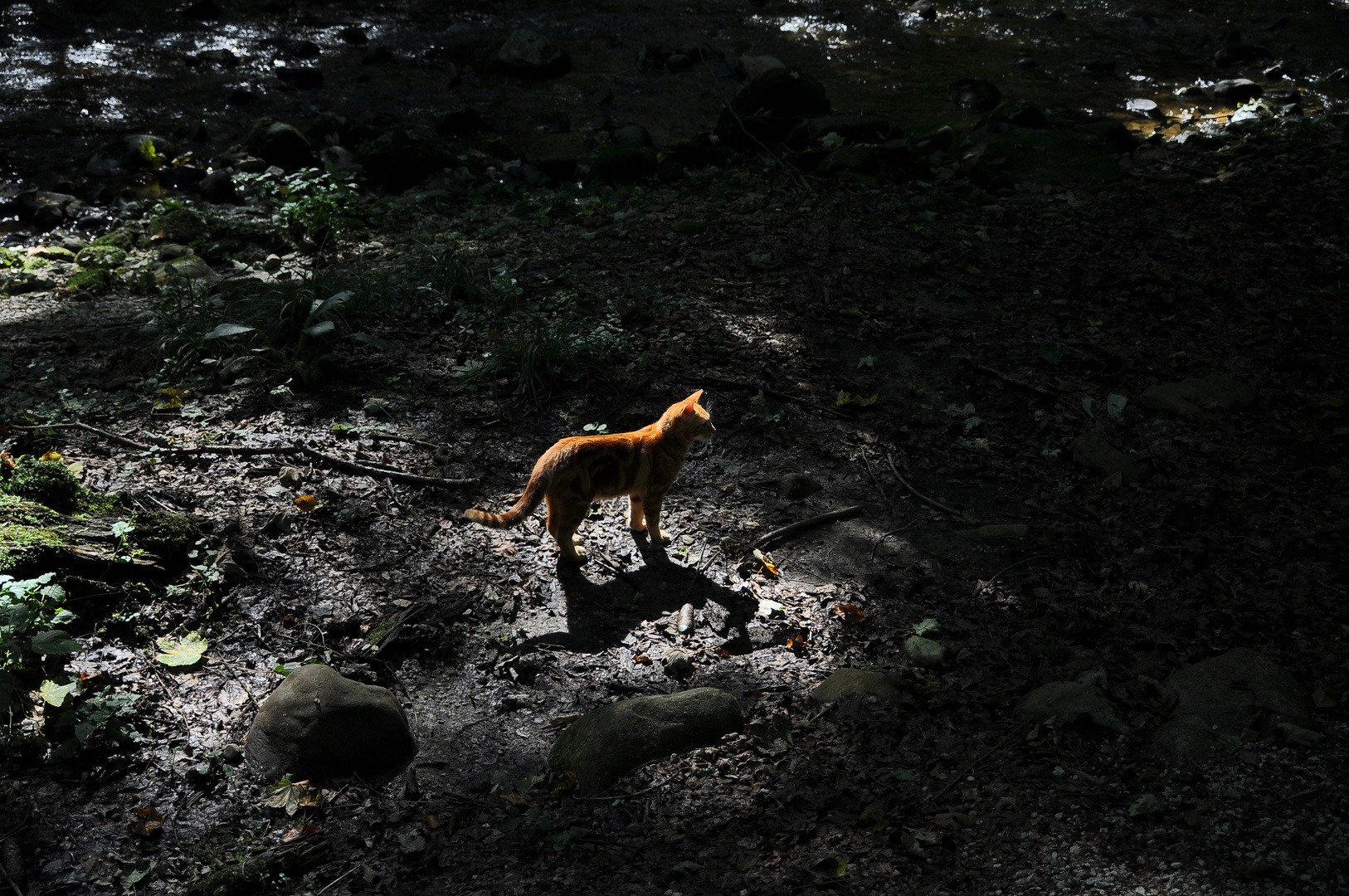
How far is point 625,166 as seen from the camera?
10.3 meters

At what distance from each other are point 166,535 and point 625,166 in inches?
280

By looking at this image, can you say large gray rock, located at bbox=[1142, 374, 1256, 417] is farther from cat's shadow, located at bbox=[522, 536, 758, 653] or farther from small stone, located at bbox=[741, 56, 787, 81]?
small stone, located at bbox=[741, 56, 787, 81]

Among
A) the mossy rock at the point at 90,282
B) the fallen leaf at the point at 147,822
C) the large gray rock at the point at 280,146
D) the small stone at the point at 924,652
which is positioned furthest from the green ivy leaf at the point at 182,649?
the large gray rock at the point at 280,146

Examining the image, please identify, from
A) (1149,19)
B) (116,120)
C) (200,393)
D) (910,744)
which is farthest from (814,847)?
(1149,19)

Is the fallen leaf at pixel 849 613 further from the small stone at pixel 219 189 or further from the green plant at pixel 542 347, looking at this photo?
the small stone at pixel 219 189

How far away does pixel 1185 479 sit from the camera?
5.46m

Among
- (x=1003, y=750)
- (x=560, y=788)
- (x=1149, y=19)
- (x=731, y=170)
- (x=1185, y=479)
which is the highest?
(x=1149, y=19)

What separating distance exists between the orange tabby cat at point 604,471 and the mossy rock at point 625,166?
20.1 ft

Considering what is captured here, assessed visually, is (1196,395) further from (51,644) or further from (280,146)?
(280,146)

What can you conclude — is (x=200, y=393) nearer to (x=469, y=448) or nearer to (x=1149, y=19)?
(x=469, y=448)

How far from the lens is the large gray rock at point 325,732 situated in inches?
147

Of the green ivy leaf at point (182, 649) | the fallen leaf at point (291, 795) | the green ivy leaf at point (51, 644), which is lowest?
the fallen leaf at point (291, 795)

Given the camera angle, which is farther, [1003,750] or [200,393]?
[200,393]

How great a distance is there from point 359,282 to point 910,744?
5.40 metres
